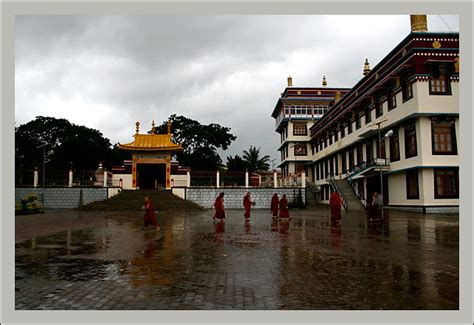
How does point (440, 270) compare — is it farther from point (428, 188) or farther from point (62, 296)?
point (428, 188)

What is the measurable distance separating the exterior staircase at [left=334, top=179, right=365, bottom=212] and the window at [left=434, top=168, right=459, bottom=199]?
16.4ft

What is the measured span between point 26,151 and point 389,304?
1895 inches

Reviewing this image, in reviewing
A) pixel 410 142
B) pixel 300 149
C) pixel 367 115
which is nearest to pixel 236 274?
pixel 410 142

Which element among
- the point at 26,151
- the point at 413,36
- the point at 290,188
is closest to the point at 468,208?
the point at 413,36

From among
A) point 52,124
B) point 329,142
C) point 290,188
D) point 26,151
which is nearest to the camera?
point 290,188

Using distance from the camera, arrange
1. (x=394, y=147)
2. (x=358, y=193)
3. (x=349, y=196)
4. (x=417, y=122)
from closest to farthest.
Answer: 1. (x=417, y=122)
2. (x=394, y=147)
3. (x=349, y=196)
4. (x=358, y=193)

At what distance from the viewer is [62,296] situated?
171 inches

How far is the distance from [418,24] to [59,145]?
42211 mm

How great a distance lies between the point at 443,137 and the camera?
67.0 ft

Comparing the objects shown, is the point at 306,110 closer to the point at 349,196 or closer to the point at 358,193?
the point at 358,193

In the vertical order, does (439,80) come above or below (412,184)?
above

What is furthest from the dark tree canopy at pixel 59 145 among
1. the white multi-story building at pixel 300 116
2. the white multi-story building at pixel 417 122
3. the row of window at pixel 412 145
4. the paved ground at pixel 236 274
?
the paved ground at pixel 236 274

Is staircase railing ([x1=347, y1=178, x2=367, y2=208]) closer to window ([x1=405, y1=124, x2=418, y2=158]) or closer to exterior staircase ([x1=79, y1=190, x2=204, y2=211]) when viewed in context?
window ([x1=405, y1=124, x2=418, y2=158])

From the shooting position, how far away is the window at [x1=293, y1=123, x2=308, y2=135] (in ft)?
145
